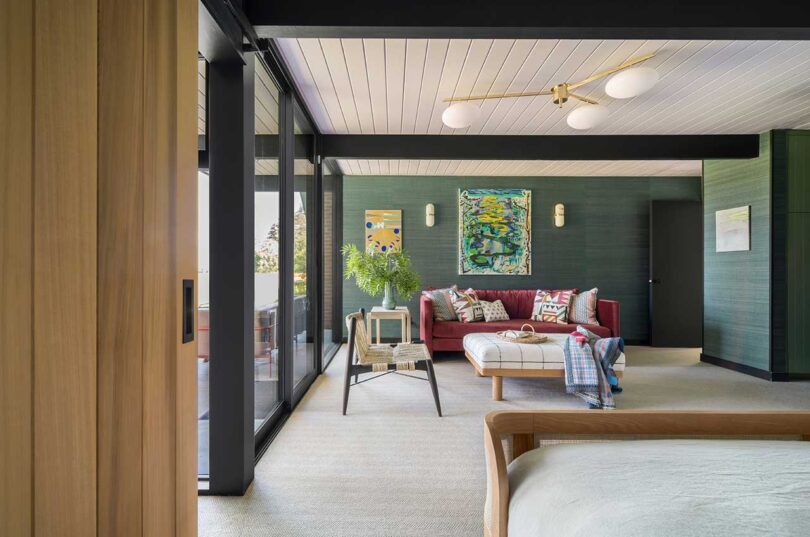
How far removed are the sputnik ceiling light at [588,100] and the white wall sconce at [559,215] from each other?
9.32 ft

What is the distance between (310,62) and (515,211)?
12.8 ft

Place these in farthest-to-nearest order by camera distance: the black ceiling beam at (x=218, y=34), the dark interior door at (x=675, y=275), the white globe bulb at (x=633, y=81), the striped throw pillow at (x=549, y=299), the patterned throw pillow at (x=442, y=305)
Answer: the dark interior door at (x=675, y=275) → the striped throw pillow at (x=549, y=299) → the patterned throw pillow at (x=442, y=305) → the white globe bulb at (x=633, y=81) → the black ceiling beam at (x=218, y=34)

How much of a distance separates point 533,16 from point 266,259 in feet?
6.56

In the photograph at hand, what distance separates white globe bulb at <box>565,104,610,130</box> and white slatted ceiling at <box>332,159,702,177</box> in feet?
6.50

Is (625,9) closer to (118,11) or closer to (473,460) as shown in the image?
(118,11)

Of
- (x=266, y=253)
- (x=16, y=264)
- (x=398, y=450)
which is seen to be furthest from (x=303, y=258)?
(x=16, y=264)

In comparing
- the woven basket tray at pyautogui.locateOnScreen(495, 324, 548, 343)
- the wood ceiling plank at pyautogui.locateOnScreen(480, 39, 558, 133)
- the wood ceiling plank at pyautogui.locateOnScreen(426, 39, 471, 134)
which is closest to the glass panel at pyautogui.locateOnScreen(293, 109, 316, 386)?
the wood ceiling plank at pyautogui.locateOnScreen(426, 39, 471, 134)

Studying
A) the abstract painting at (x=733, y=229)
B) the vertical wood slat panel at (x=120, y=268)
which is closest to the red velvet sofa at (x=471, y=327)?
the abstract painting at (x=733, y=229)

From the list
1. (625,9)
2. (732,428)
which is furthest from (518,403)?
(625,9)

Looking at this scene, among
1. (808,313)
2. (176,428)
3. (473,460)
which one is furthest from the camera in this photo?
(808,313)

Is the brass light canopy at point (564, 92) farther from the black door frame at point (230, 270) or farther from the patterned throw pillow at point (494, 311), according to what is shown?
the patterned throw pillow at point (494, 311)

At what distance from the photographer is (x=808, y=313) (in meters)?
4.00

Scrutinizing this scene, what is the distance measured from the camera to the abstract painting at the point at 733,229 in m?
4.26

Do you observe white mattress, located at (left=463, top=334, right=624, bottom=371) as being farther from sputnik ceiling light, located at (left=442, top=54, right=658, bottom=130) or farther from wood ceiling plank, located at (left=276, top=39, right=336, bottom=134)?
wood ceiling plank, located at (left=276, top=39, right=336, bottom=134)
